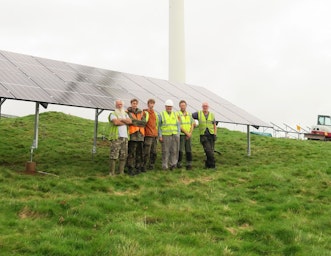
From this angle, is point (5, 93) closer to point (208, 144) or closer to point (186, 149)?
point (186, 149)

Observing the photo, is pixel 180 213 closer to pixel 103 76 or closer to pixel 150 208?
pixel 150 208

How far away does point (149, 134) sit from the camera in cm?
1142

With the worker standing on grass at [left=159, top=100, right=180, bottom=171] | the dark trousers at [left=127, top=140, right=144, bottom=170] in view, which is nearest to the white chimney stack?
the worker standing on grass at [left=159, top=100, right=180, bottom=171]

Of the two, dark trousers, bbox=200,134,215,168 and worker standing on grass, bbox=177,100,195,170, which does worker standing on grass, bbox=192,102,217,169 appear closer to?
dark trousers, bbox=200,134,215,168

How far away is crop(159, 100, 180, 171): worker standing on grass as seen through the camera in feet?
38.8

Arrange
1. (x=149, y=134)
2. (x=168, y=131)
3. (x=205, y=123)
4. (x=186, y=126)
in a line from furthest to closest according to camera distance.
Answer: (x=205, y=123) → (x=186, y=126) → (x=168, y=131) → (x=149, y=134)

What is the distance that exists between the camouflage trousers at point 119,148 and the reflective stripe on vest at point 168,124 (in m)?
1.73

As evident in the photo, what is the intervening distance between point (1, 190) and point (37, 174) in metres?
2.56

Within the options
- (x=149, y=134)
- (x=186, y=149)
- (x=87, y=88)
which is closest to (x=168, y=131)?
(x=149, y=134)

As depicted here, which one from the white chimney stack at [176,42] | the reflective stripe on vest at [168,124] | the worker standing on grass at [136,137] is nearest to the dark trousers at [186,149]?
the reflective stripe on vest at [168,124]

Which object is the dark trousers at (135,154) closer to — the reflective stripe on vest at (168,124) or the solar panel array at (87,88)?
the reflective stripe on vest at (168,124)

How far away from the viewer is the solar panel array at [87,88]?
11305 mm

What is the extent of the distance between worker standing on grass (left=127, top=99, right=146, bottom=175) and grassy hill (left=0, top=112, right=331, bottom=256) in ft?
1.89

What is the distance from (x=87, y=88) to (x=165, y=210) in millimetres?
7182
